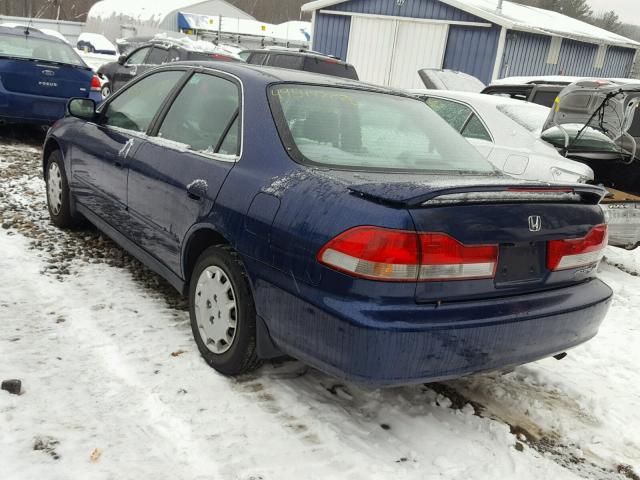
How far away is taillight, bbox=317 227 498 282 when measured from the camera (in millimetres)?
2293

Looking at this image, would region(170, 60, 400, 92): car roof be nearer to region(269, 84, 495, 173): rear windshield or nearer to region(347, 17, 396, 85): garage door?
region(269, 84, 495, 173): rear windshield

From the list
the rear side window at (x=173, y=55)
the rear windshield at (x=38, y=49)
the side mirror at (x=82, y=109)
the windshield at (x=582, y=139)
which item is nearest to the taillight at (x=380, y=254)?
the side mirror at (x=82, y=109)

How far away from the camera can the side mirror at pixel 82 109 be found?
4.55 m

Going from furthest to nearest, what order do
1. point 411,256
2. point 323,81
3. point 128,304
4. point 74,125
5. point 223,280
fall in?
1. point 74,125
2. point 128,304
3. point 323,81
4. point 223,280
5. point 411,256

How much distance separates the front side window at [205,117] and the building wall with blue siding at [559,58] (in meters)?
14.3

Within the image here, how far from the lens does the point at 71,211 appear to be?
4914 mm

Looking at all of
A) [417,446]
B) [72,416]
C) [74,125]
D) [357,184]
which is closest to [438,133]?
[357,184]

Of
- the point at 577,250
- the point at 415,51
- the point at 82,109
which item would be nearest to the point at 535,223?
the point at 577,250

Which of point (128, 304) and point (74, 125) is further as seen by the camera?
point (74, 125)

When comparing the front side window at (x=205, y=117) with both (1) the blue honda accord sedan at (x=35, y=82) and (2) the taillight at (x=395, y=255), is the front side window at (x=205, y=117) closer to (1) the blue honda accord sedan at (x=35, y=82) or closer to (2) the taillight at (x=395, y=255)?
(2) the taillight at (x=395, y=255)

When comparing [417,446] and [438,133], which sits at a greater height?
[438,133]

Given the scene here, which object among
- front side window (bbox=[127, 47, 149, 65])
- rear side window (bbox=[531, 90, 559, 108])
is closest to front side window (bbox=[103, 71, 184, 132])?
rear side window (bbox=[531, 90, 559, 108])

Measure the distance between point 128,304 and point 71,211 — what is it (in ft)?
5.06

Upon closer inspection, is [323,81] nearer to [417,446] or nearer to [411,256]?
[411,256]
